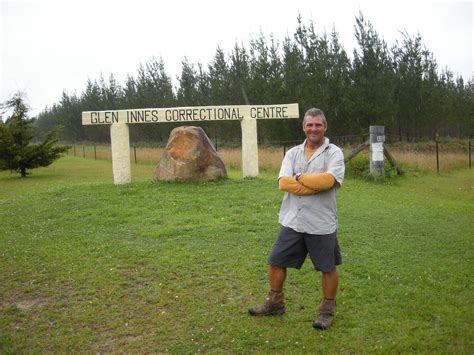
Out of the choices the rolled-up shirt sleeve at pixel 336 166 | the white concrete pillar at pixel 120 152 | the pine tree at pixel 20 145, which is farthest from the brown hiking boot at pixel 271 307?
the pine tree at pixel 20 145

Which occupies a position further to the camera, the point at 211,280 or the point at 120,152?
the point at 120,152

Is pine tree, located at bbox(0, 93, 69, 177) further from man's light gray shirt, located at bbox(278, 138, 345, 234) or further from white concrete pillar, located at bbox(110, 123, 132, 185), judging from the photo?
man's light gray shirt, located at bbox(278, 138, 345, 234)

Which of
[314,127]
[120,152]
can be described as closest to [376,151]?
[120,152]

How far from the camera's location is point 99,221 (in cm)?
816

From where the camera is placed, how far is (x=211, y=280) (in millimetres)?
5164

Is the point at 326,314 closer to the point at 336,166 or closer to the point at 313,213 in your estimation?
the point at 313,213

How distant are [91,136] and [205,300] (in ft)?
167

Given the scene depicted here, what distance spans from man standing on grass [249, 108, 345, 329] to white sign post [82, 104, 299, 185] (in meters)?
7.82

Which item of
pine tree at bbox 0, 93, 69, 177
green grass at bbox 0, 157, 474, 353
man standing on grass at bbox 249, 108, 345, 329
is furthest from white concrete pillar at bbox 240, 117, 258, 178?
pine tree at bbox 0, 93, 69, 177

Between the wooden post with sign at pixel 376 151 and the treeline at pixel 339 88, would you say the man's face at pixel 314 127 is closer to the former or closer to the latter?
the wooden post with sign at pixel 376 151

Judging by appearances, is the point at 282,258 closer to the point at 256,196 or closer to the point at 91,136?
the point at 256,196

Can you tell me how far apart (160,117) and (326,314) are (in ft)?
28.5

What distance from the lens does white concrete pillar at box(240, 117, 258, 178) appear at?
12438 mm

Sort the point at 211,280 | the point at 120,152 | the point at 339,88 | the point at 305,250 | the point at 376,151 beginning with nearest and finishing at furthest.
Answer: the point at 305,250, the point at 211,280, the point at 120,152, the point at 376,151, the point at 339,88
